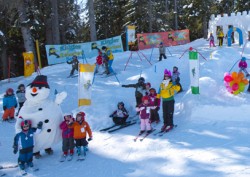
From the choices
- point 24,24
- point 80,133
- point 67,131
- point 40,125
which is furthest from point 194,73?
point 24,24

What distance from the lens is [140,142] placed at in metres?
7.94

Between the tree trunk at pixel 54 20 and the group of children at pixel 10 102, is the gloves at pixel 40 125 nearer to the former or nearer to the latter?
the group of children at pixel 10 102

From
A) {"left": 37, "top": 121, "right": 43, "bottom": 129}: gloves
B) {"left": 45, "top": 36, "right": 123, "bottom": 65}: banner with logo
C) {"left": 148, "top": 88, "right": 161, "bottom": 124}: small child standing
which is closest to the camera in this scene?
{"left": 37, "top": 121, "right": 43, "bottom": 129}: gloves

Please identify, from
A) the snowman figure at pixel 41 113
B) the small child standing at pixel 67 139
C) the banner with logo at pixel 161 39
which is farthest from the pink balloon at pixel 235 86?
the banner with logo at pixel 161 39

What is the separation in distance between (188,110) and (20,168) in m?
5.06

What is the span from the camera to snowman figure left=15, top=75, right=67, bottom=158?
7152 mm

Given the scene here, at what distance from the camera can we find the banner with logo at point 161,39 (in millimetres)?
27328

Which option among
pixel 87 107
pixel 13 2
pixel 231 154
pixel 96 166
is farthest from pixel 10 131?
pixel 13 2

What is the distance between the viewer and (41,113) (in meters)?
7.18

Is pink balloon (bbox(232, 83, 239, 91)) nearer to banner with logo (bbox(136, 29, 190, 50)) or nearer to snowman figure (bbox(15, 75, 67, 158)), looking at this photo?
snowman figure (bbox(15, 75, 67, 158))

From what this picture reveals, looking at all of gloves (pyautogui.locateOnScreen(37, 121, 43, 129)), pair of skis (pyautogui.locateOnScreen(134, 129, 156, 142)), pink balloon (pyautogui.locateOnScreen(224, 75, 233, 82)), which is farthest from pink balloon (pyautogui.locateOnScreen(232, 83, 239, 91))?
gloves (pyautogui.locateOnScreen(37, 121, 43, 129))

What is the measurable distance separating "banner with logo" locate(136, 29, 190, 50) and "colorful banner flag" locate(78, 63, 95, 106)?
1711cm

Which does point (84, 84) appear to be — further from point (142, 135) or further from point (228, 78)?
point (228, 78)

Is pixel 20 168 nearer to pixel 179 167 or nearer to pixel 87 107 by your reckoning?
pixel 179 167
